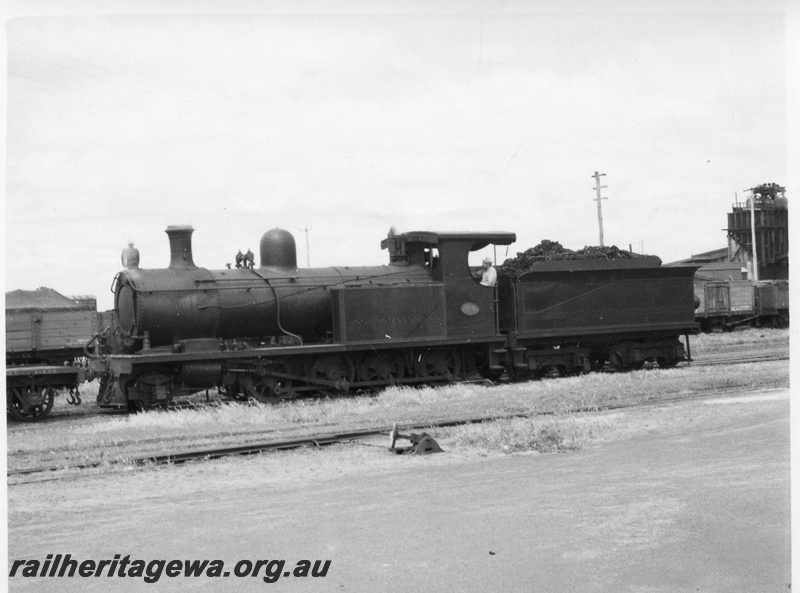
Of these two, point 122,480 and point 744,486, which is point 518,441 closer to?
point 744,486

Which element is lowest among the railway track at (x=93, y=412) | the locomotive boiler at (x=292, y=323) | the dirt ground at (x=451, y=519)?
the dirt ground at (x=451, y=519)

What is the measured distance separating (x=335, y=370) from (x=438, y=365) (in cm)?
208

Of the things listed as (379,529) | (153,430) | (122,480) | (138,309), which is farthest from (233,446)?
(138,309)

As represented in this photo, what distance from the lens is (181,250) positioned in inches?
537

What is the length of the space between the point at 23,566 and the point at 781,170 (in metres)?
7.61

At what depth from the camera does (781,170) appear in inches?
310

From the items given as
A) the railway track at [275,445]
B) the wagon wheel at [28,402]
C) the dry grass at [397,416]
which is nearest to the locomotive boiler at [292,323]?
the dry grass at [397,416]

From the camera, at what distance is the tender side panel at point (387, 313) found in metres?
14.1

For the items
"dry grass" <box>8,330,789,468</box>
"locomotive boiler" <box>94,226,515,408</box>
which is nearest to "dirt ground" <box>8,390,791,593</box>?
"dry grass" <box>8,330,789,468</box>

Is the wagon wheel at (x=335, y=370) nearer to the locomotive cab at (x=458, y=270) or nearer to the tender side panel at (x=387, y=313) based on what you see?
the tender side panel at (x=387, y=313)

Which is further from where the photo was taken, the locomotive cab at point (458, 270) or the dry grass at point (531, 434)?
the locomotive cab at point (458, 270)

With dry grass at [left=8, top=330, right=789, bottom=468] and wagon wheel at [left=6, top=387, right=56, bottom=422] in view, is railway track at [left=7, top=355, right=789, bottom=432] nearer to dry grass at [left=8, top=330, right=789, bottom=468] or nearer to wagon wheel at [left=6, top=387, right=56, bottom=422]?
wagon wheel at [left=6, top=387, right=56, bottom=422]

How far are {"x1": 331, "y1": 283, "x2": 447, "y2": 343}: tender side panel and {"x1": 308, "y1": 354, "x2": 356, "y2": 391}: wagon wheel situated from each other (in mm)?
441

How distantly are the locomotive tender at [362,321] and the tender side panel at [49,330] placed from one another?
387cm
